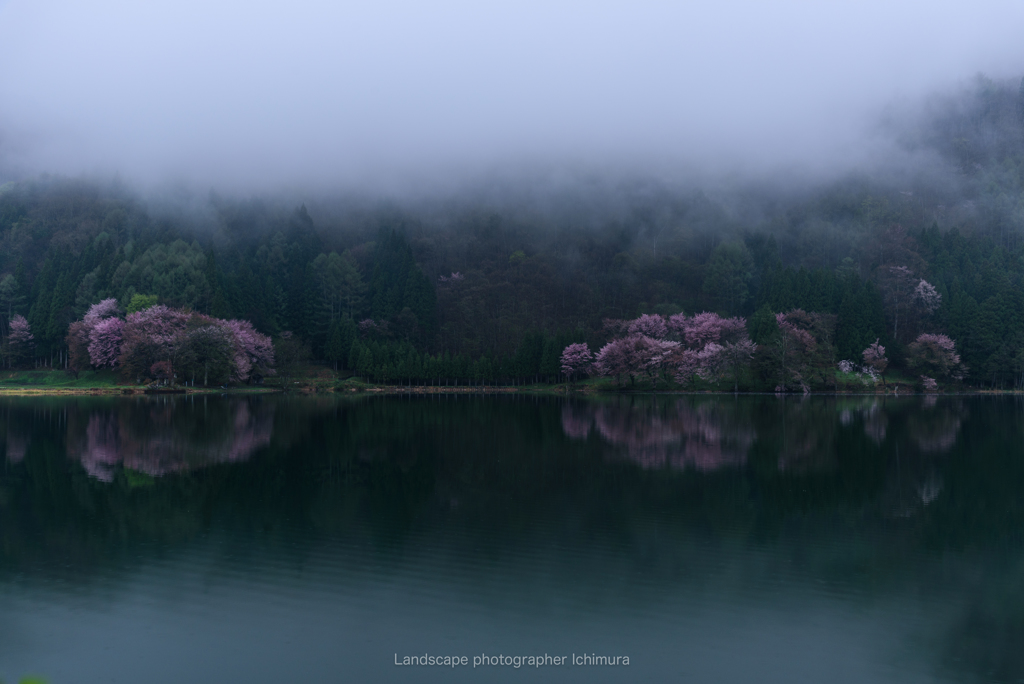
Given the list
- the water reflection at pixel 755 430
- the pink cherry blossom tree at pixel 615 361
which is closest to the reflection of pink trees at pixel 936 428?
the water reflection at pixel 755 430

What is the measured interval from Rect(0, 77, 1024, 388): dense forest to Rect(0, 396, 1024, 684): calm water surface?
5512cm

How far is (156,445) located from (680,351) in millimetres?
58903

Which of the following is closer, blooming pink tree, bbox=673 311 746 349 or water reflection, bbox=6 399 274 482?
water reflection, bbox=6 399 274 482

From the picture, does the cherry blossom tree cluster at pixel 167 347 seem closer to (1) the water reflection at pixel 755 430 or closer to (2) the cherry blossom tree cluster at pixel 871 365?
(1) the water reflection at pixel 755 430

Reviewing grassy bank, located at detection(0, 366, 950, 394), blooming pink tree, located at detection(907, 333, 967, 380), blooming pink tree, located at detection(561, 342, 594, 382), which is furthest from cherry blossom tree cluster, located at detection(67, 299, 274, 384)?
blooming pink tree, located at detection(907, 333, 967, 380)

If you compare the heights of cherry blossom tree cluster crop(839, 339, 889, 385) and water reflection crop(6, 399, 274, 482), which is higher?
cherry blossom tree cluster crop(839, 339, 889, 385)

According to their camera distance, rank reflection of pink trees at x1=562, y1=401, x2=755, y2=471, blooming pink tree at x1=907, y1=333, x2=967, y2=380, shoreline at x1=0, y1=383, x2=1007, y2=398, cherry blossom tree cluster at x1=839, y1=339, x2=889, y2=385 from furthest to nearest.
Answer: cherry blossom tree cluster at x1=839, y1=339, x2=889, y2=385 → blooming pink tree at x1=907, y1=333, x2=967, y2=380 → shoreline at x1=0, y1=383, x2=1007, y2=398 → reflection of pink trees at x1=562, y1=401, x2=755, y2=471

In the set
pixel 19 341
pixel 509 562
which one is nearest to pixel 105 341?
pixel 19 341

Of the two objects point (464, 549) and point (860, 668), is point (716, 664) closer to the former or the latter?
point (860, 668)

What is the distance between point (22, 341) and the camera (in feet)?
266

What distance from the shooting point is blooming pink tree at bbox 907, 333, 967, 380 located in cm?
7300

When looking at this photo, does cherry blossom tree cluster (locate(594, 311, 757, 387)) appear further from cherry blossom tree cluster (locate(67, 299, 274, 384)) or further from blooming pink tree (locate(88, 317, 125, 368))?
blooming pink tree (locate(88, 317, 125, 368))

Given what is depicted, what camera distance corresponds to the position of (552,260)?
112312 millimetres

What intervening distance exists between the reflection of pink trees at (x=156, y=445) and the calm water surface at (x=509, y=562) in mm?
253
